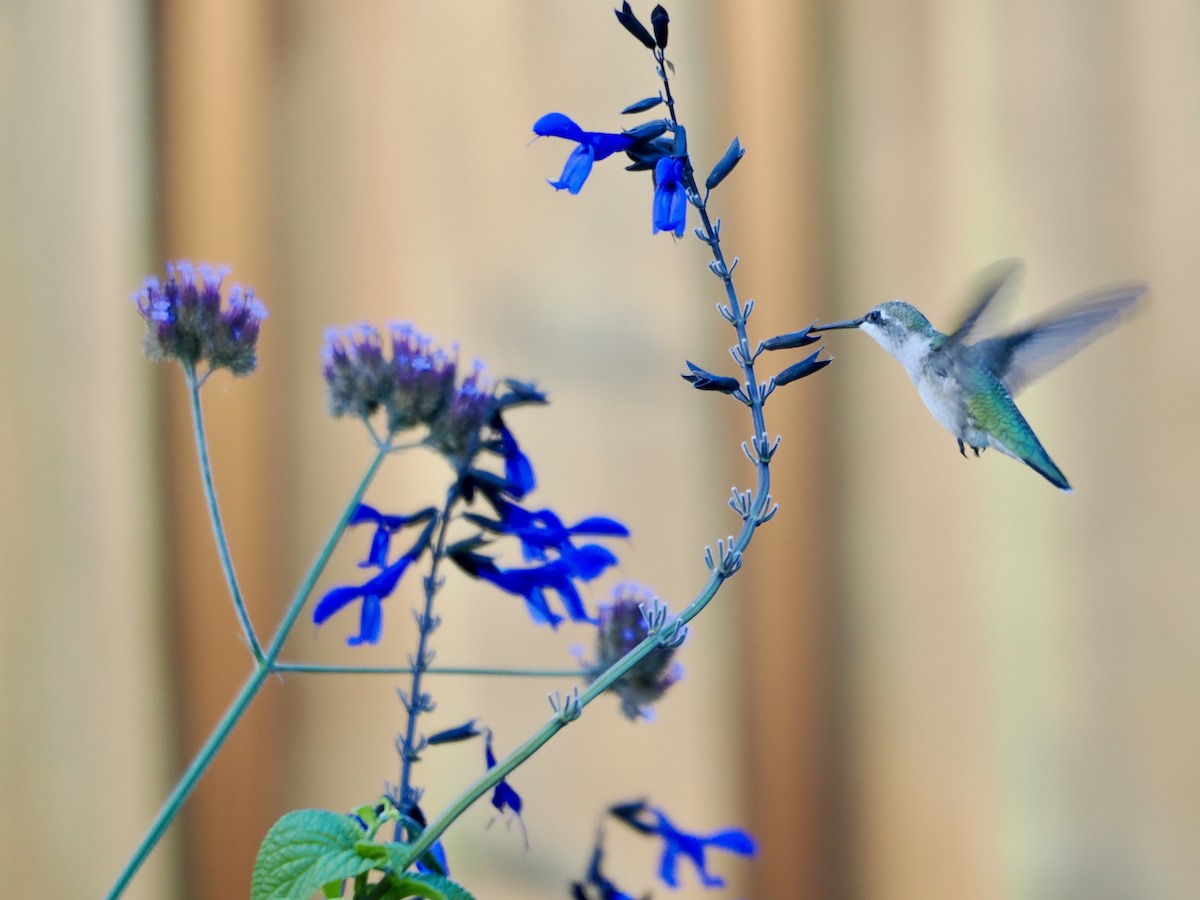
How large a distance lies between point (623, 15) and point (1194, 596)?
0.83 m

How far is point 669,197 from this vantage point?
374 millimetres

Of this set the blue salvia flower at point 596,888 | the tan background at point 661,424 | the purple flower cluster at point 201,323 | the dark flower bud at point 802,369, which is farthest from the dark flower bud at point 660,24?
the tan background at point 661,424

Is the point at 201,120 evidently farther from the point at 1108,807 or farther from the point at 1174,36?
the point at 1108,807

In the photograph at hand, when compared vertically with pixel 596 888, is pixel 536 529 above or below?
above

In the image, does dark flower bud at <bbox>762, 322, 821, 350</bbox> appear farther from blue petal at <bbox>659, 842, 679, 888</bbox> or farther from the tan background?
the tan background

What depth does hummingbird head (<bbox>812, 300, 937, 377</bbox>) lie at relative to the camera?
1.74ft

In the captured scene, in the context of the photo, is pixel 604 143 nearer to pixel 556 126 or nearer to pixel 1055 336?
pixel 556 126

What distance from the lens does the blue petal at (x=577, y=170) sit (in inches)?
15.7

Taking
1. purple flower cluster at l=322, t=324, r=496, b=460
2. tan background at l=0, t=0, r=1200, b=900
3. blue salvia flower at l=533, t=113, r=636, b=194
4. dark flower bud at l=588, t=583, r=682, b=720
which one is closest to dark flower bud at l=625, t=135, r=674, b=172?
blue salvia flower at l=533, t=113, r=636, b=194

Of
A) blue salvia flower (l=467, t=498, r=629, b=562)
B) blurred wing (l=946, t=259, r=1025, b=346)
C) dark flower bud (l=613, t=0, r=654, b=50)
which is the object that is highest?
dark flower bud (l=613, t=0, r=654, b=50)

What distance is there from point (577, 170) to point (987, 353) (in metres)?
0.25

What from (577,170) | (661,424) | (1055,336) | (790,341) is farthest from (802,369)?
(661,424)

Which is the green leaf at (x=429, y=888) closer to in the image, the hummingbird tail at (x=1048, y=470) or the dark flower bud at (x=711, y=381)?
the dark flower bud at (x=711, y=381)

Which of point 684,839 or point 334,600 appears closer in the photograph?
point 334,600
